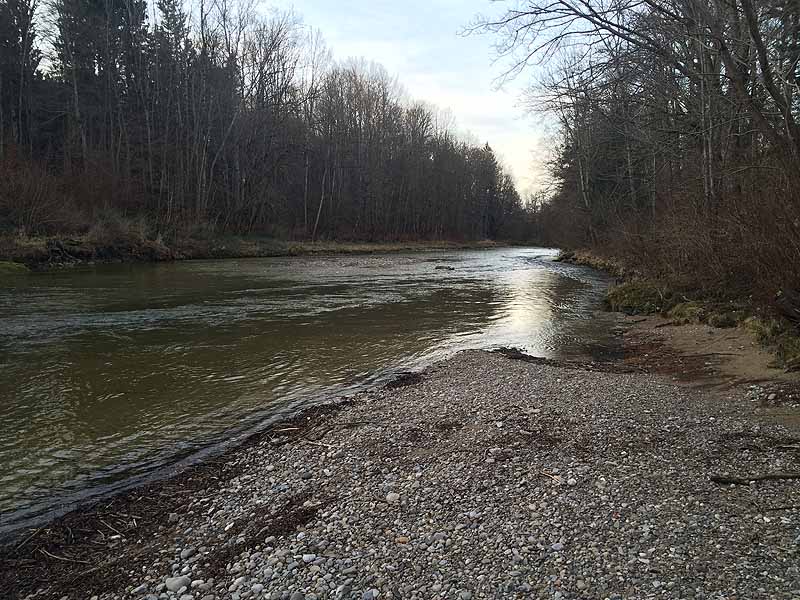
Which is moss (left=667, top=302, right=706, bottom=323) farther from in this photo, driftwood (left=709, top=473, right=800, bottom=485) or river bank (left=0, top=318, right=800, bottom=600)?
driftwood (left=709, top=473, right=800, bottom=485)

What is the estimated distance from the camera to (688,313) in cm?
1352

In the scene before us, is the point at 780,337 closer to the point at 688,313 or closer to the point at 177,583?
the point at 688,313

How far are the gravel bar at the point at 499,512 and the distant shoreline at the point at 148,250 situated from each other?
1039 inches

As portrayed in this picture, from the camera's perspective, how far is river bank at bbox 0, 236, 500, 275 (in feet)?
89.2

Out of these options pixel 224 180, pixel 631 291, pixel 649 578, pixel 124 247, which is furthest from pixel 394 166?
pixel 649 578

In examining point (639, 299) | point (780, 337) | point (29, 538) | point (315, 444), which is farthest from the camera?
point (639, 299)

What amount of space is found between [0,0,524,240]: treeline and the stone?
3059 centimetres

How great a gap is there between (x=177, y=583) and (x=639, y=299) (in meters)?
15.8

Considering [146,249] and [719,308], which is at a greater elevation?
[146,249]

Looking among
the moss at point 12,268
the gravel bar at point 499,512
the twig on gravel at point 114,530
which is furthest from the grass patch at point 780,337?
the moss at point 12,268

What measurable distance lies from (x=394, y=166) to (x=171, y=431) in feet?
206

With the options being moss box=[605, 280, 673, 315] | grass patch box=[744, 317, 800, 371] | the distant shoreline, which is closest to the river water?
moss box=[605, 280, 673, 315]

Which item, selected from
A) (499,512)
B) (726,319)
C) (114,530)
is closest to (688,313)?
(726,319)

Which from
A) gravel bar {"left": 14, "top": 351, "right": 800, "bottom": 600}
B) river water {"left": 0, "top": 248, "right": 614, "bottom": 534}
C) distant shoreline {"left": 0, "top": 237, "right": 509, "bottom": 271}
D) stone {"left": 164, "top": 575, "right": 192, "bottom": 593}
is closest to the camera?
gravel bar {"left": 14, "top": 351, "right": 800, "bottom": 600}
